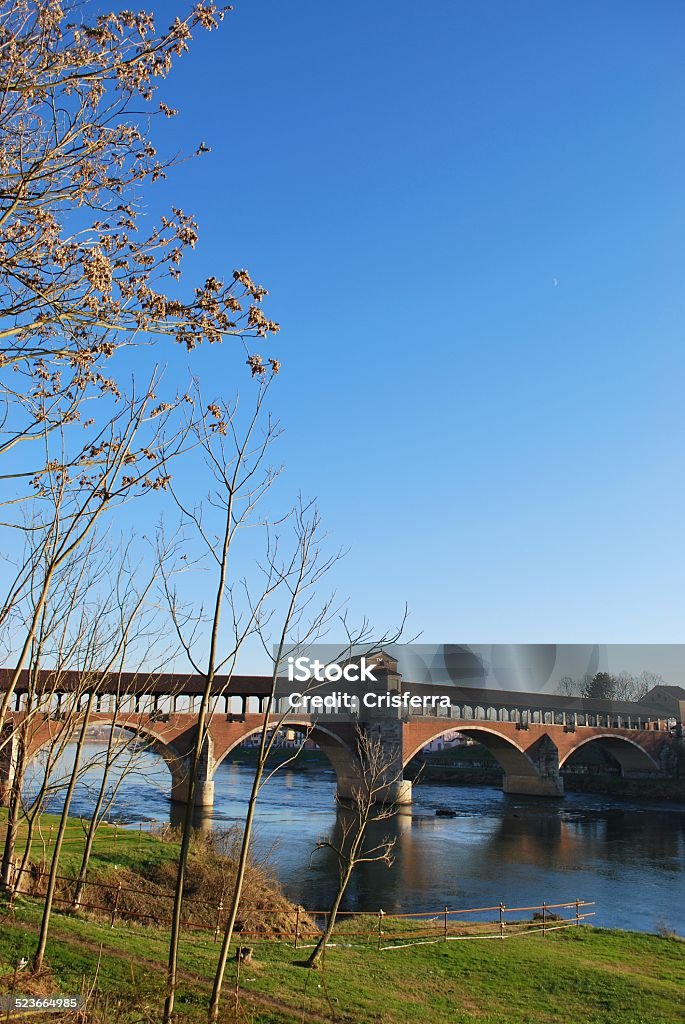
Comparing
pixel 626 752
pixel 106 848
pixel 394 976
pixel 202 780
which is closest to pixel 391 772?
pixel 202 780

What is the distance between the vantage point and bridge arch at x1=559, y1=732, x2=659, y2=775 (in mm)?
85762

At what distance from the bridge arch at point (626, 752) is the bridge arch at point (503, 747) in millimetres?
11085

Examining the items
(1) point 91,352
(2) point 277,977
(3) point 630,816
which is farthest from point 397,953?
(3) point 630,816

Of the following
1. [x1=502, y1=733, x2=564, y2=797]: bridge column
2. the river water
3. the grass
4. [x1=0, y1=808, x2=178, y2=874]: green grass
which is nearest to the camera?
the grass

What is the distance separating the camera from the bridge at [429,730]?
49.5 meters

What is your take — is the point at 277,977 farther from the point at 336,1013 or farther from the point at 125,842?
the point at 125,842

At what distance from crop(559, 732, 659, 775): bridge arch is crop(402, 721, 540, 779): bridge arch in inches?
436

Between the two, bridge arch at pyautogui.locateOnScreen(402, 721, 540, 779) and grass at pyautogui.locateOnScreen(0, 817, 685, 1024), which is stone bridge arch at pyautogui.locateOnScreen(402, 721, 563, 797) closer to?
bridge arch at pyautogui.locateOnScreen(402, 721, 540, 779)

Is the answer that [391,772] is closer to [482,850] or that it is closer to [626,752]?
[482,850]

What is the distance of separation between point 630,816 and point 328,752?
24.7 meters

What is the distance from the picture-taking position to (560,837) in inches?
1876

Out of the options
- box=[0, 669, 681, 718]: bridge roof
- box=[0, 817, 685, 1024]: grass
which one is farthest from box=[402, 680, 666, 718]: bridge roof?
box=[0, 817, 685, 1024]: grass

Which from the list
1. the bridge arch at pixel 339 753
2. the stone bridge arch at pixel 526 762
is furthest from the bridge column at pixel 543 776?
the bridge arch at pixel 339 753

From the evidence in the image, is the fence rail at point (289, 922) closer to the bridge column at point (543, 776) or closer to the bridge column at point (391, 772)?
the bridge column at point (391, 772)
